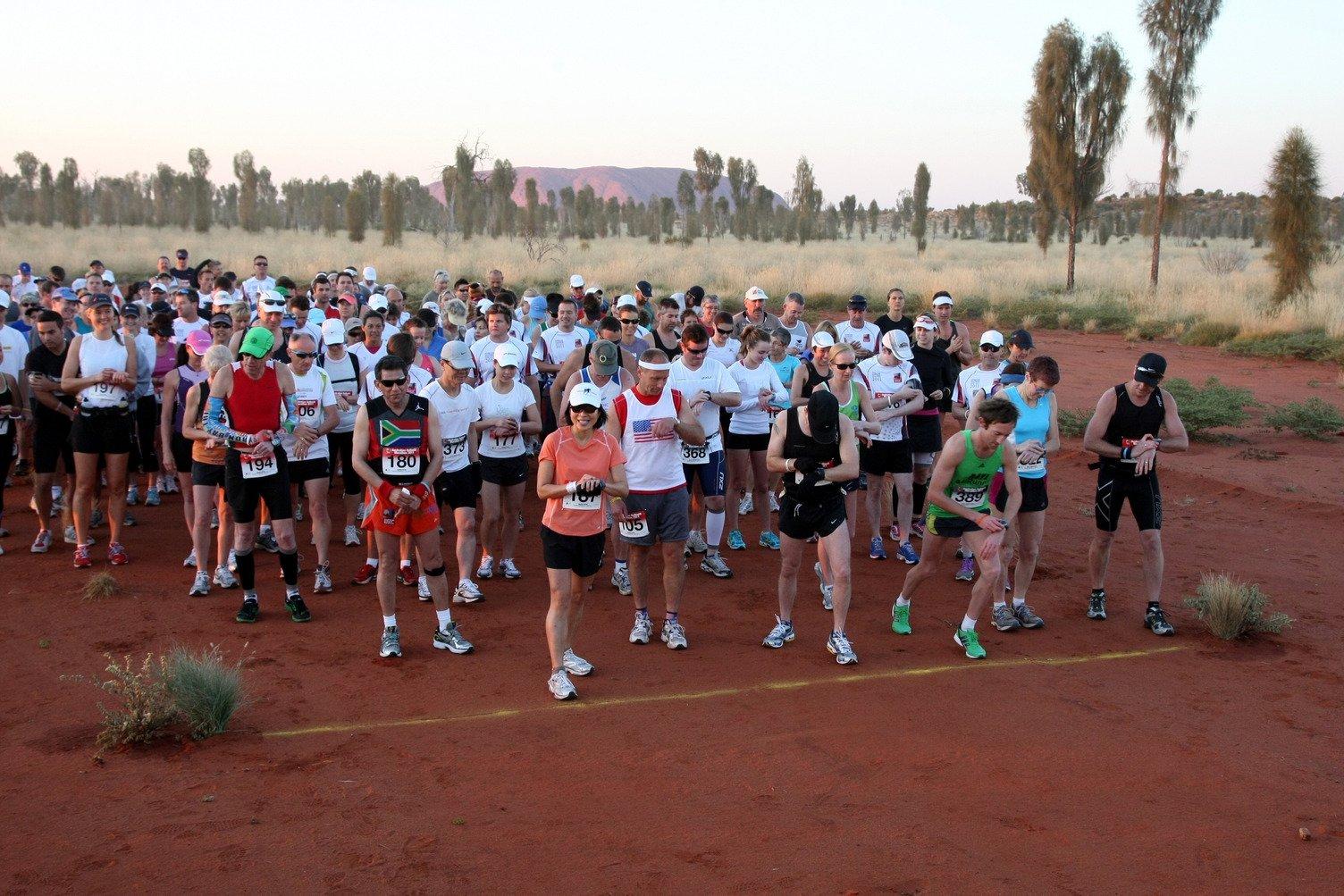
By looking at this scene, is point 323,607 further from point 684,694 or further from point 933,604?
point 933,604

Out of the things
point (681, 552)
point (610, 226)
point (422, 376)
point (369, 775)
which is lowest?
point (369, 775)

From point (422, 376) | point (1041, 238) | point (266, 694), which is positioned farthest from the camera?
point (1041, 238)

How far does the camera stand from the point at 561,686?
656cm

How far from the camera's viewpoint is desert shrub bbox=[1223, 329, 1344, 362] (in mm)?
20928

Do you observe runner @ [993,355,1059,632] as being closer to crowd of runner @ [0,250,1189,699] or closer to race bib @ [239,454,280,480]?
crowd of runner @ [0,250,1189,699]

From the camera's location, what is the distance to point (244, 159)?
78.2 m

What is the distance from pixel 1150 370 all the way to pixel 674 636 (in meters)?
3.93

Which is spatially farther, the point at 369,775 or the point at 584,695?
the point at 584,695

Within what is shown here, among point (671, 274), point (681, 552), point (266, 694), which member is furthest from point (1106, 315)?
point (266, 694)

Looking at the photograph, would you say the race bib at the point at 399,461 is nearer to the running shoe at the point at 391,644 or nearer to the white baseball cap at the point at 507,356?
the running shoe at the point at 391,644

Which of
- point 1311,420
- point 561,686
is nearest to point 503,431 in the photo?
point 561,686

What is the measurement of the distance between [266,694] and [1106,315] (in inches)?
983

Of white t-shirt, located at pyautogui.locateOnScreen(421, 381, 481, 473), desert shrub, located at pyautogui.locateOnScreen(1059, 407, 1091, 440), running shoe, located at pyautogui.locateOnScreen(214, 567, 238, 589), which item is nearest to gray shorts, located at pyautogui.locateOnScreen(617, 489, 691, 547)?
white t-shirt, located at pyautogui.locateOnScreen(421, 381, 481, 473)

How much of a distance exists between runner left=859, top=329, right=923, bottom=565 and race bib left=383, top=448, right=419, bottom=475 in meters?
4.15
